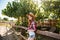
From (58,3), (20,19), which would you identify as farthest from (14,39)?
Answer: (20,19)

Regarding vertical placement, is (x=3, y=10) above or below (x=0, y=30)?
above

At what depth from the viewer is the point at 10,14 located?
867 centimetres

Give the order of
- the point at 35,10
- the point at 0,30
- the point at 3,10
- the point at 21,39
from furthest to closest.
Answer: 1. the point at 3,10
2. the point at 35,10
3. the point at 0,30
4. the point at 21,39

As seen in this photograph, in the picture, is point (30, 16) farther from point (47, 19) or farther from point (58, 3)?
point (47, 19)

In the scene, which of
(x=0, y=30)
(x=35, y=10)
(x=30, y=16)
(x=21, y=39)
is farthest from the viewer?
(x=35, y=10)

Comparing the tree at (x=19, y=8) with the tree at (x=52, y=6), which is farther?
the tree at (x=19, y=8)

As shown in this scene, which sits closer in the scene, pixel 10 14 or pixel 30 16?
pixel 30 16

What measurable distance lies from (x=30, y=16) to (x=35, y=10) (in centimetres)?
382

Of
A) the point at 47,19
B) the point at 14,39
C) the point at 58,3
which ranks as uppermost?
the point at 58,3

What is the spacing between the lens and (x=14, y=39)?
247 inches

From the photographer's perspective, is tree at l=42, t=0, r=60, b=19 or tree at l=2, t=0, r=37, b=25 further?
tree at l=2, t=0, r=37, b=25

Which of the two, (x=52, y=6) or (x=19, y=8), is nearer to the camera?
(x=52, y=6)

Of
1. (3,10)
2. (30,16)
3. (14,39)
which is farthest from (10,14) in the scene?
(30,16)

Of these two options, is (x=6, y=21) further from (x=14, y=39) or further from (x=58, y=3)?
(x=58, y=3)
